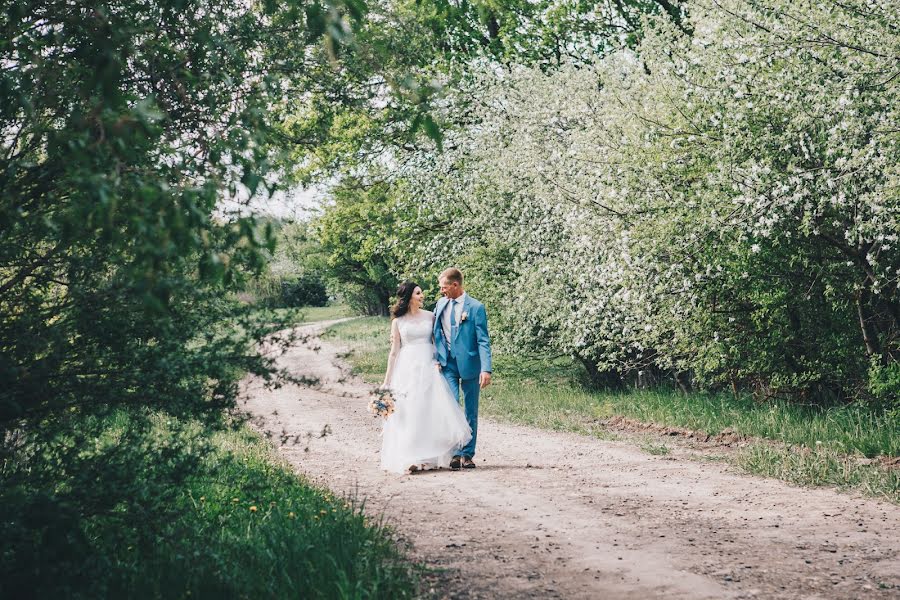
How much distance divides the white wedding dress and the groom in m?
0.12

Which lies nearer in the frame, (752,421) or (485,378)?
(485,378)

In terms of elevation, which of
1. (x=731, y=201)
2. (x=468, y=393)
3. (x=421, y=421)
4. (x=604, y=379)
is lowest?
(x=604, y=379)

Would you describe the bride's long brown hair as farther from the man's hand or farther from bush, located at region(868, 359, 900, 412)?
bush, located at region(868, 359, 900, 412)

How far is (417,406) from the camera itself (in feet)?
32.4

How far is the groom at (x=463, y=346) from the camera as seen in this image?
9.96 metres

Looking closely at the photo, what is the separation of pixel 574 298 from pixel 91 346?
11231mm

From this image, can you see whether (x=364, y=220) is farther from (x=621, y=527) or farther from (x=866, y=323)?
(x=621, y=527)

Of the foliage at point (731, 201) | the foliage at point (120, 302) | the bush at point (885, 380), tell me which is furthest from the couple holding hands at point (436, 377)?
the bush at point (885, 380)

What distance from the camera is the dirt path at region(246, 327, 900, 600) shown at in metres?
5.24

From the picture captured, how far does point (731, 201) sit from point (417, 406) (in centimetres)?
463

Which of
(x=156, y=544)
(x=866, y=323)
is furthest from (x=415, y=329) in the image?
(x=866, y=323)

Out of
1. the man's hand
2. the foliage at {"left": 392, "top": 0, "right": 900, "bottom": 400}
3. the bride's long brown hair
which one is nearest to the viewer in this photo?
the foliage at {"left": 392, "top": 0, "right": 900, "bottom": 400}

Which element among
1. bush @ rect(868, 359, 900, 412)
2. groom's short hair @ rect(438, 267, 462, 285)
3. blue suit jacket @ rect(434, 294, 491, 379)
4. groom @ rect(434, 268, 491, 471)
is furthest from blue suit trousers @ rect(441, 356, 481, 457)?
bush @ rect(868, 359, 900, 412)

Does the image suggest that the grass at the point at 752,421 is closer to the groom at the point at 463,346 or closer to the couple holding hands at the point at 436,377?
the groom at the point at 463,346
